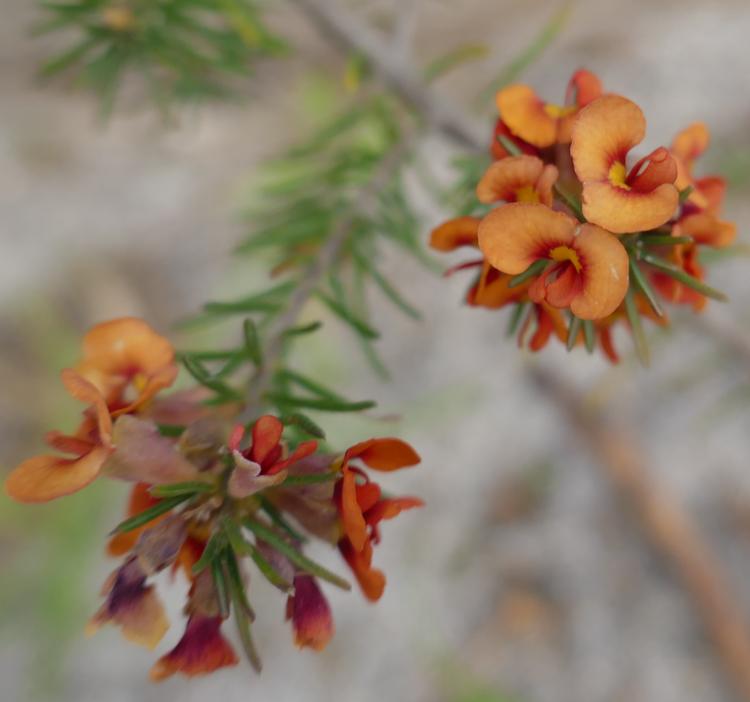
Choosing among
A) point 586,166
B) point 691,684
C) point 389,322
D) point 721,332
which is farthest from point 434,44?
point 586,166

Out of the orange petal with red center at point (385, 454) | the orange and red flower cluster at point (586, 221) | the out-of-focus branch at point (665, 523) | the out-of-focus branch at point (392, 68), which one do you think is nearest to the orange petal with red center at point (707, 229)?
the orange and red flower cluster at point (586, 221)

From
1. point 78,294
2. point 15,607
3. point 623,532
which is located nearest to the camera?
point 623,532

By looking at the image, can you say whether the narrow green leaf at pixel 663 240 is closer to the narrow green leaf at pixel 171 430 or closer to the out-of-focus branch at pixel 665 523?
the narrow green leaf at pixel 171 430

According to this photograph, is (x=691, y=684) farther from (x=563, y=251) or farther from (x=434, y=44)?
(x=434, y=44)

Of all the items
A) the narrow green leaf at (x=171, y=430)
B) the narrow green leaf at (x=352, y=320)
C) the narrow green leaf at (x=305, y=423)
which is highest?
the narrow green leaf at (x=352, y=320)

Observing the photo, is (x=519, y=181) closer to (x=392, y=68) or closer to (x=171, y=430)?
(x=171, y=430)

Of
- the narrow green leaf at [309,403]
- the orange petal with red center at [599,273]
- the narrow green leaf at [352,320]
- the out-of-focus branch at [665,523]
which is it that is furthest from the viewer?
the out-of-focus branch at [665,523]

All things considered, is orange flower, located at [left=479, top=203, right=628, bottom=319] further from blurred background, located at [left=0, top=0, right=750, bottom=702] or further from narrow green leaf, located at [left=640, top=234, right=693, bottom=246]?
blurred background, located at [left=0, top=0, right=750, bottom=702]
